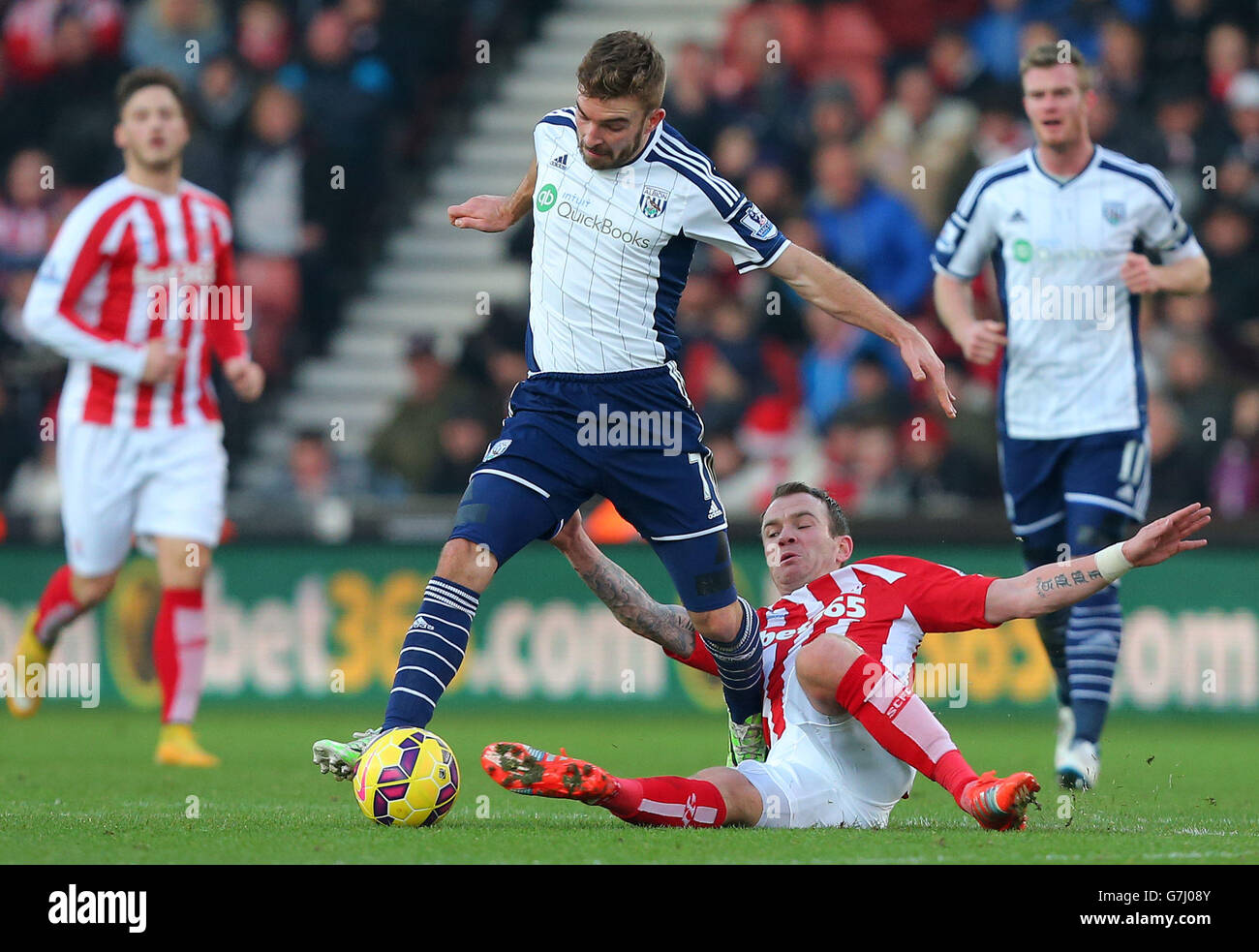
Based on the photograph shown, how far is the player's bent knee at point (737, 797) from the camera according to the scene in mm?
5738

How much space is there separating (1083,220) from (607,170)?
2898mm

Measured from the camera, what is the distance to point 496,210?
251 inches

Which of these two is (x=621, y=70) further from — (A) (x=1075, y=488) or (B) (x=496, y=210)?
(A) (x=1075, y=488)

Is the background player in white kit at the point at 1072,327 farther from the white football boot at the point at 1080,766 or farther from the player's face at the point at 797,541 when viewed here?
the player's face at the point at 797,541

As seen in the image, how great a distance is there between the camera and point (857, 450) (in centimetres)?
1216

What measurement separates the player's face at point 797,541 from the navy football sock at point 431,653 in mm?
1066

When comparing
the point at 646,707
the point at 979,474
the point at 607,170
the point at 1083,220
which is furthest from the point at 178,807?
the point at 979,474

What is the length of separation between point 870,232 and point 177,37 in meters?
6.10

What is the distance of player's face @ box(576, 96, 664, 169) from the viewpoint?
581cm

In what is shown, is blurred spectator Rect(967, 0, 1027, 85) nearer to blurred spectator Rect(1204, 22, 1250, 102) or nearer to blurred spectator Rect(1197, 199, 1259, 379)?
blurred spectator Rect(1204, 22, 1250, 102)

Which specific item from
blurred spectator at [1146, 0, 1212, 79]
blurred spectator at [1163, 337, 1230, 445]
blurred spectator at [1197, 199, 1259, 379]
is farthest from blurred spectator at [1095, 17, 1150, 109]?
blurred spectator at [1163, 337, 1230, 445]

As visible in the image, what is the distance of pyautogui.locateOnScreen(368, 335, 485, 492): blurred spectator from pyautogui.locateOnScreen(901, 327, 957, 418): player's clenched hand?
7382mm

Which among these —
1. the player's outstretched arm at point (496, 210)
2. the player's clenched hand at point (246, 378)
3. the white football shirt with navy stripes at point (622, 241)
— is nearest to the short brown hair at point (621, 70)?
the white football shirt with navy stripes at point (622, 241)

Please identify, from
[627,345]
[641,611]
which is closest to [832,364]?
[641,611]
